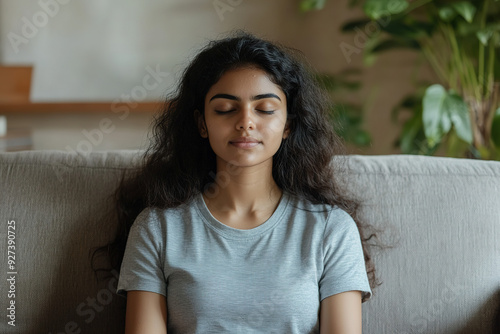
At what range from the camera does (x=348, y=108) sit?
8.90ft

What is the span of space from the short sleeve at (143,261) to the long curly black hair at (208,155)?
0.07 meters

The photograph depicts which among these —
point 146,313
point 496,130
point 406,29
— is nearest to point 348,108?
point 406,29

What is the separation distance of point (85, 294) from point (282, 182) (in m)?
0.50

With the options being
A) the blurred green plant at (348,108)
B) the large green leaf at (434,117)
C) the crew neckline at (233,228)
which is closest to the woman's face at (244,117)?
the crew neckline at (233,228)

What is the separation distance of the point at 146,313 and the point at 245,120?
1.38ft

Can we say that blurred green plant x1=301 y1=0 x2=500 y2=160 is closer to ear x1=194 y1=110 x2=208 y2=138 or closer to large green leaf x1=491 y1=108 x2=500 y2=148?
large green leaf x1=491 y1=108 x2=500 y2=148

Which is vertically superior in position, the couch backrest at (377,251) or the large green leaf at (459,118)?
the large green leaf at (459,118)

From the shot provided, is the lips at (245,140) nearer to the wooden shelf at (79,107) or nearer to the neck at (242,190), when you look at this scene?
the neck at (242,190)

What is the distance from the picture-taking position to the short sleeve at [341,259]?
3.75 feet

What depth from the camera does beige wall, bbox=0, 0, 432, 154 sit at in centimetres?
273

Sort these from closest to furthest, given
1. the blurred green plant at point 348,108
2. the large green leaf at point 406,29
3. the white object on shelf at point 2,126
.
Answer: the large green leaf at point 406,29 → the blurred green plant at point 348,108 → the white object on shelf at point 2,126

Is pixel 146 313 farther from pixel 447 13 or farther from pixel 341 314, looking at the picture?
pixel 447 13

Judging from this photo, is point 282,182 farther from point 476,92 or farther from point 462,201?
point 476,92

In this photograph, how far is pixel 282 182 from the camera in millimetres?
1280
